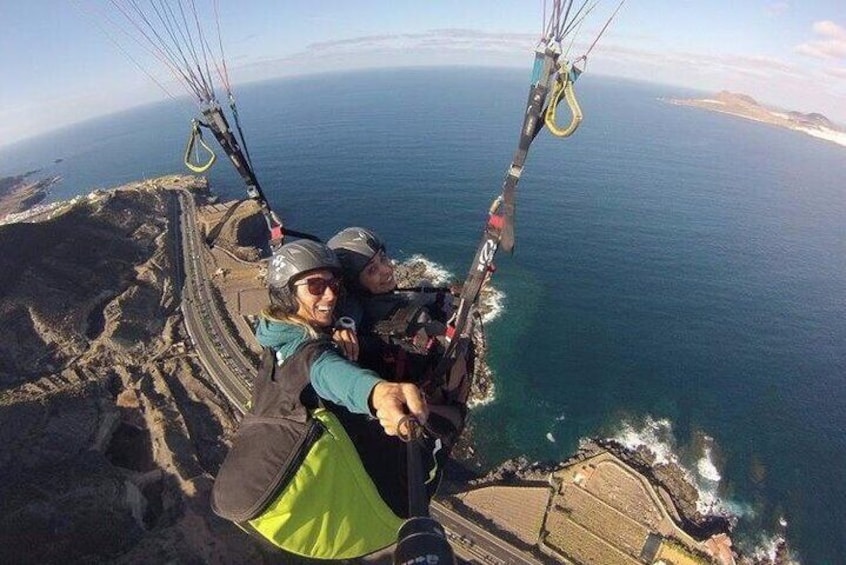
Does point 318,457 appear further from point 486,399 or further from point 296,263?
point 486,399

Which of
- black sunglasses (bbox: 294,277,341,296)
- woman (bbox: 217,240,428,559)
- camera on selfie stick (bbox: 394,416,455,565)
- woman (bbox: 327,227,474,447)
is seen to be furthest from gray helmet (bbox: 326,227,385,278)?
camera on selfie stick (bbox: 394,416,455,565)

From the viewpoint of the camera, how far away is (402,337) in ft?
20.6

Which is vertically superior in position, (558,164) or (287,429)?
(287,429)

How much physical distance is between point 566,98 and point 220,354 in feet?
164

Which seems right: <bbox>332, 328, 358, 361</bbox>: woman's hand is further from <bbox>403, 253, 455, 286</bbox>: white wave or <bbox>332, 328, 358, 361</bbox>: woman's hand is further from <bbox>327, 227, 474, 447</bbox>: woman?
<bbox>403, 253, 455, 286</bbox>: white wave

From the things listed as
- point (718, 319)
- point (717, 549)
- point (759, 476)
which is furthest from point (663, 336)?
point (717, 549)

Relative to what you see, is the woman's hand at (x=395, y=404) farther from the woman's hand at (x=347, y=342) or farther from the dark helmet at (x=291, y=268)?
the dark helmet at (x=291, y=268)

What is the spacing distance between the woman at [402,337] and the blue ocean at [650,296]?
3202 cm

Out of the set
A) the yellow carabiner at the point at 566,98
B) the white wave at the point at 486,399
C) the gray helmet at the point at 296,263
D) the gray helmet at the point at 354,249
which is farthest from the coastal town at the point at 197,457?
the yellow carabiner at the point at 566,98

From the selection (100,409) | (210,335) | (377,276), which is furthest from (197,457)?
(377,276)

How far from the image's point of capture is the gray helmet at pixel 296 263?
19.0 feet

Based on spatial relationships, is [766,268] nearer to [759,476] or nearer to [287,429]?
[759,476]

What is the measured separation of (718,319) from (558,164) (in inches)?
2645

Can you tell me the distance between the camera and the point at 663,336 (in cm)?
5631
